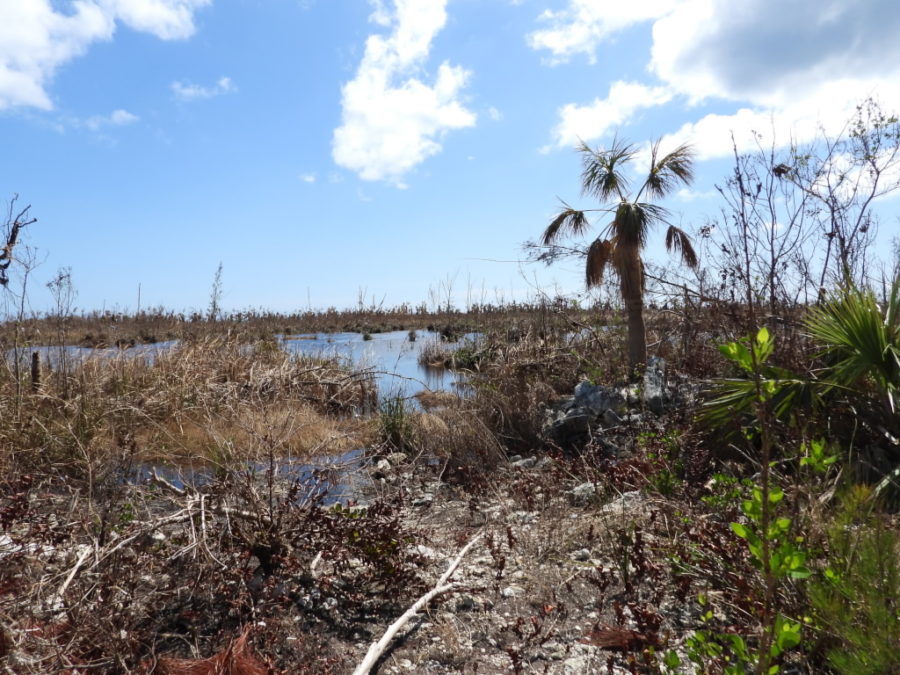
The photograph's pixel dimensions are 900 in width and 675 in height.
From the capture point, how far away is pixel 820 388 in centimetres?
489

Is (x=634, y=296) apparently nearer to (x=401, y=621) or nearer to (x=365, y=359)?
(x=365, y=359)

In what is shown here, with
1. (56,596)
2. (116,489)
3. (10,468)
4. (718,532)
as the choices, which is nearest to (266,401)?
(10,468)

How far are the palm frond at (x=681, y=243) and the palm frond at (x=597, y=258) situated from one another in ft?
2.84

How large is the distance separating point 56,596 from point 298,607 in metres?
1.24

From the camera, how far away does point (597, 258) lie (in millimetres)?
9297

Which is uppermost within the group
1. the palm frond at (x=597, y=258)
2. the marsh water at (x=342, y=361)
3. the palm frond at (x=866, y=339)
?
the palm frond at (x=597, y=258)

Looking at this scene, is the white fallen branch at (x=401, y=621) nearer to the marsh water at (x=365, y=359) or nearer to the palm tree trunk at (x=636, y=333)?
the marsh water at (x=365, y=359)

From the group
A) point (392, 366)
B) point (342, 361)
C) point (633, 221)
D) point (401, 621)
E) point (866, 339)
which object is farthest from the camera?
point (392, 366)

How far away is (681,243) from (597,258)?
1.23m

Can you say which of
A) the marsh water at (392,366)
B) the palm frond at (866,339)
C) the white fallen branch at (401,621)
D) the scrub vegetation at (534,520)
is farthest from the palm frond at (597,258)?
the white fallen branch at (401,621)

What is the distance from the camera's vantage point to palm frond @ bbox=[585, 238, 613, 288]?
9242 millimetres

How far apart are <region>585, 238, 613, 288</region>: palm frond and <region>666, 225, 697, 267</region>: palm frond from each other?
2.84 ft

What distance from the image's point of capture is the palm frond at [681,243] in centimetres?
905

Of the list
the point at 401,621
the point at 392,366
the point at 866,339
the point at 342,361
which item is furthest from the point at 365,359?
the point at 401,621
